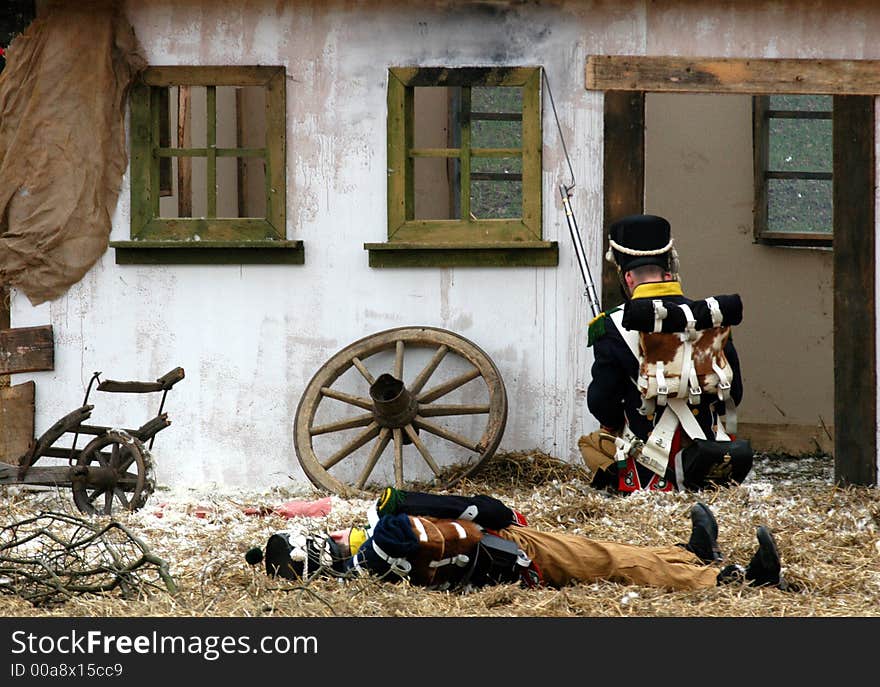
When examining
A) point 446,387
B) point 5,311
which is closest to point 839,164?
point 446,387

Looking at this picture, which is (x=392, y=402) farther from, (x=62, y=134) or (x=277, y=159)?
(x=62, y=134)

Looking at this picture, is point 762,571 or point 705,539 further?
point 705,539

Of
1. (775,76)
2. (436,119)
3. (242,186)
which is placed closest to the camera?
(775,76)

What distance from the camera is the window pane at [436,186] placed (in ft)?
36.4

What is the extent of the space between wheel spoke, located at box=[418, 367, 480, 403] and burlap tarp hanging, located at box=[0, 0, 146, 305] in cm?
199

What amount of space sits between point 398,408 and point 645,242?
5.13 feet

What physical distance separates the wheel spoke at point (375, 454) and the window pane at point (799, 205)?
3568mm

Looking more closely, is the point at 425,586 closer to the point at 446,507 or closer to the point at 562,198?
the point at 446,507

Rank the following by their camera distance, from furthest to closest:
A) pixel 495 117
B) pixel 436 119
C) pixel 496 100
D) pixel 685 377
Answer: pixel 436 119 → pixel 496 100 → pixel 495 117 → pixel 685 377

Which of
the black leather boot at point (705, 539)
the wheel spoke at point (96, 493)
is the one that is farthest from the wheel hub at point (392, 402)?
the black leather boot at point (705, 539)

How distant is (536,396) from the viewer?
818 centimetres

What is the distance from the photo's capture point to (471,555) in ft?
17.4

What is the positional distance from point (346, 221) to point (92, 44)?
1.66m

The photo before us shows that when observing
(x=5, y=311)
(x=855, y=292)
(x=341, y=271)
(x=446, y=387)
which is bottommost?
(x=446, y=387)
